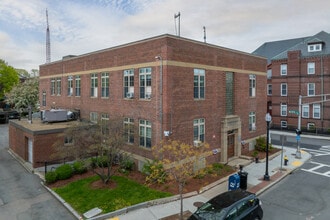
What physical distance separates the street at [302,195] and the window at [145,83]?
9672 mm

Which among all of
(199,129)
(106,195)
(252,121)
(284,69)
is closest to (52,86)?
(199,129)

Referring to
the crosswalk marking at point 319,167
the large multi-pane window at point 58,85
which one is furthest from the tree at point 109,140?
the large multi-pane window at point 58,85

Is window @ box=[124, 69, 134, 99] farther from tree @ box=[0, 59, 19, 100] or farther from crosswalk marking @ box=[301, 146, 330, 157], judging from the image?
tree @ box=[0, 59, 19, 100]

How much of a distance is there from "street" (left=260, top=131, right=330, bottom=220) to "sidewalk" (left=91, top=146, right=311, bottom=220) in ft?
1.86

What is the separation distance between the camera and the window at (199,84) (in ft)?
56.0

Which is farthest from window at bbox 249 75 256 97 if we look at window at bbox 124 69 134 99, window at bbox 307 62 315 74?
window at bbox 307 62 315 74

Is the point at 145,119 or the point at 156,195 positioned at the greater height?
the point at 145,119

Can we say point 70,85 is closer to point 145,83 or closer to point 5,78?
point 145,83

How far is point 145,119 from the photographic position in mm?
16453

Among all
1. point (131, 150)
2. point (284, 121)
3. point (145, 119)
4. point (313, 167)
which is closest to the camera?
point (145, 119)

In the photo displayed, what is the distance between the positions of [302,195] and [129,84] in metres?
13.5

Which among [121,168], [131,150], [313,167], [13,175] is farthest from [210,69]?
[13,175]

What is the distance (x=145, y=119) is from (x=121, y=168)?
423 cm

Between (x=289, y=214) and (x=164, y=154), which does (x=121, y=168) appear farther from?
(x=289, y=214)
